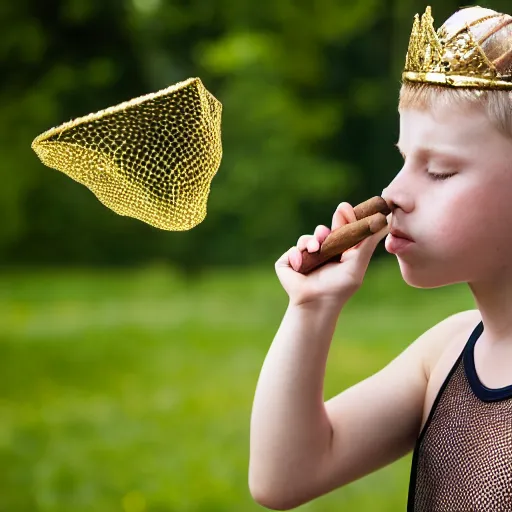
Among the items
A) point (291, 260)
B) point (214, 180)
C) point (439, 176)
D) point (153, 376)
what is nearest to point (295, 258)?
point (291, 260)

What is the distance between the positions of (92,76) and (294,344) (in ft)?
12.5

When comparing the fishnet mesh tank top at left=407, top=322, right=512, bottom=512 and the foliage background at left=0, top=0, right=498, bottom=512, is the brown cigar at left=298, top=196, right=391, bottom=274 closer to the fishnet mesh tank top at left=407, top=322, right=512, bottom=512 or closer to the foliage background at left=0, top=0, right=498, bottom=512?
the fishnet mesh tank top at left=407, top=322, right=512, bottom=512

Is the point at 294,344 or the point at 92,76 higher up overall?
the point at 294,344

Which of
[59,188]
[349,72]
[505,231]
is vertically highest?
[505,231]

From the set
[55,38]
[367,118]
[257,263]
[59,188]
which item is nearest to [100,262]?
[59,188]

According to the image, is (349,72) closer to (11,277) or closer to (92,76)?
(92,76)

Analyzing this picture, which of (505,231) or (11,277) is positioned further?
(11,277)

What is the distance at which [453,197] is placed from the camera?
0.67m

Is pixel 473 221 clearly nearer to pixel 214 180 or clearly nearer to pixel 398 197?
pixel 398 197

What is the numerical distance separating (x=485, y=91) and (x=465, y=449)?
263 mm

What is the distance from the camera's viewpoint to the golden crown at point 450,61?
2.20 ft

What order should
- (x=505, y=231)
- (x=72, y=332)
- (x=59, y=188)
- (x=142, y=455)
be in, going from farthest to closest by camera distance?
(x=59, y=188) → (x=72, y=332) → (x=142, y=455) → (x=505, y=231)

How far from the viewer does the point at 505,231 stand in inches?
26.8

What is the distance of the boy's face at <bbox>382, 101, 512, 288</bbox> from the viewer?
26.1 inches
